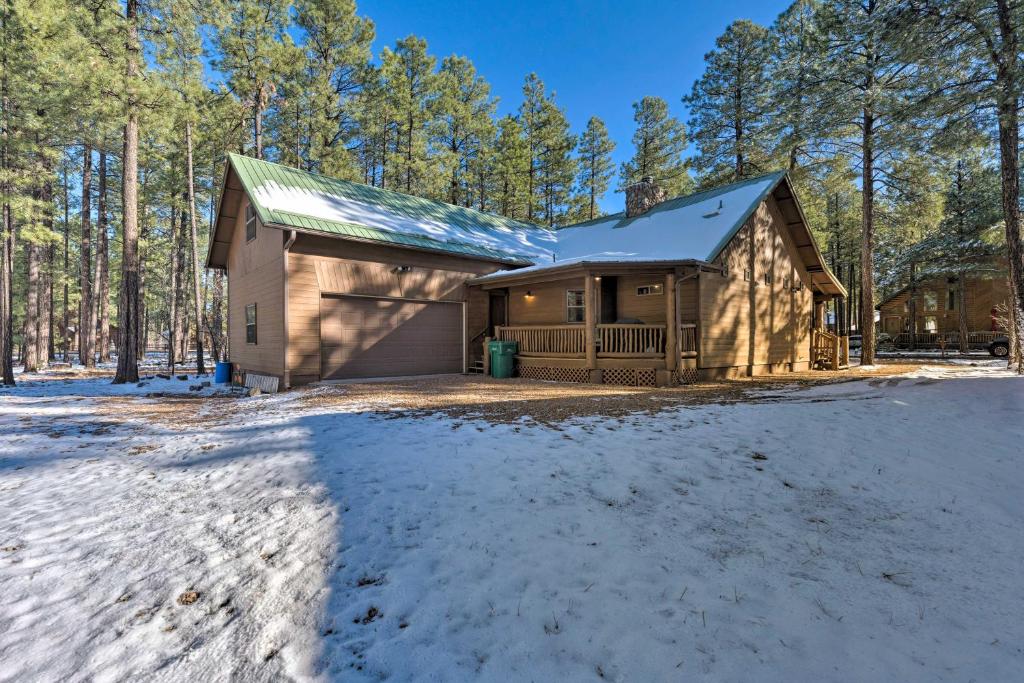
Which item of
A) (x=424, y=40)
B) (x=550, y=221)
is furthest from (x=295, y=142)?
(x=550, y=221)

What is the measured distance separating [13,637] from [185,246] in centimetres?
3060

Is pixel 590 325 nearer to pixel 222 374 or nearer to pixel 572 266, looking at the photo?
pixel 572 266

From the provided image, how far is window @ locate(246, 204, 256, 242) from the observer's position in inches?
515

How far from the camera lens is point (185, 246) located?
26.5 m

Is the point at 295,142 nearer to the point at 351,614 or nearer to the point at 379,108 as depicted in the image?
the point at 379,108

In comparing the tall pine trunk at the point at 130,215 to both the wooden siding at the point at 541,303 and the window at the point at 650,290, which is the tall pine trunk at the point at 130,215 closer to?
the wooden siding at the point at 541,303

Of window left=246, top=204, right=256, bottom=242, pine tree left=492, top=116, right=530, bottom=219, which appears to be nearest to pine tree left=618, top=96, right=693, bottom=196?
pine tree left=492, top=116, right=530, bottom=219

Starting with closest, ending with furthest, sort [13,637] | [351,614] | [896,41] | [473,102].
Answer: [13,637] → [351,614] → [896,41] → [473,102]

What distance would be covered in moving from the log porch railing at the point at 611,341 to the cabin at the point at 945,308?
22676 mm

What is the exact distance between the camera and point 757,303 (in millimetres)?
14703

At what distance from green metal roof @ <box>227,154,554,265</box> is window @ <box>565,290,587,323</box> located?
98.1 inches

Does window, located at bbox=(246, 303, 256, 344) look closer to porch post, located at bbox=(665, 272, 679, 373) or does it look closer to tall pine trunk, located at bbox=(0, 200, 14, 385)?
tall pine trunk, located at bbox=(0, 200, 14, 385)

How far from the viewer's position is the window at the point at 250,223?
42.9 feet

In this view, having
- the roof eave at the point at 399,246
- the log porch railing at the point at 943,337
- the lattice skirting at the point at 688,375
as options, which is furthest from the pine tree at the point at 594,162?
the log porch railing at the point at 943,337
